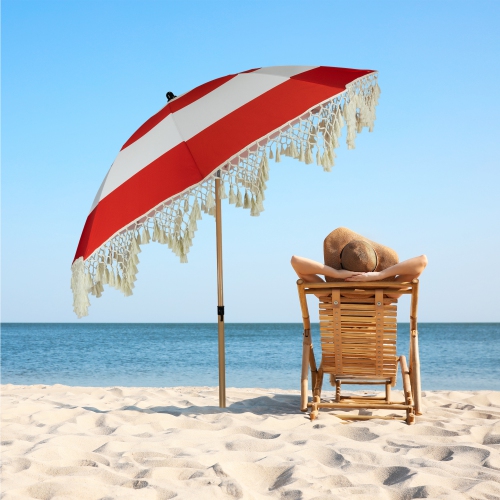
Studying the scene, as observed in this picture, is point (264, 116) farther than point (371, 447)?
Yes

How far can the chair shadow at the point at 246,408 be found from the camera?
3.79 meters

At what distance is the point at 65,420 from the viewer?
365 cm

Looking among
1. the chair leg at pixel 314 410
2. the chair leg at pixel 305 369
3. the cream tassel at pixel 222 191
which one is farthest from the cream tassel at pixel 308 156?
the chair leg at pixel 314 410

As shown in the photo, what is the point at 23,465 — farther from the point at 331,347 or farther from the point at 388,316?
the point at 388,316

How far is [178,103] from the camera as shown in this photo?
3.85 m

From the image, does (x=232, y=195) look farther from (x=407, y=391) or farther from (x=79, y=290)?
(x=407, y=391)

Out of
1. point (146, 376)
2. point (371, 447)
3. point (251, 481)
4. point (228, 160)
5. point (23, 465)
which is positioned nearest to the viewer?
point (251, 481)

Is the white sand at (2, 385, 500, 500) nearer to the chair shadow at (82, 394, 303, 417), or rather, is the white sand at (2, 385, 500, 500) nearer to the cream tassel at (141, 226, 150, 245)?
the chair shadow at (82, 394, 303, 417)

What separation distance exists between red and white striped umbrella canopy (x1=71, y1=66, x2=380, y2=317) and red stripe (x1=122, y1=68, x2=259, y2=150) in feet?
0.37

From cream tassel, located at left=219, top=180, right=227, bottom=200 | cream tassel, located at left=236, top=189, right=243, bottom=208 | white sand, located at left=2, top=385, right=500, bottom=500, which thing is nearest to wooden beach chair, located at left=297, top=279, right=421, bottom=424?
white sand, located at left=2, top=385, right=500, bottom=500

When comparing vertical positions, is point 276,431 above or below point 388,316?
below

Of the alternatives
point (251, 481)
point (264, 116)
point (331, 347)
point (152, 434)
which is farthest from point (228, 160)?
point (251, 481)

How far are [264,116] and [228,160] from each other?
1.15ft

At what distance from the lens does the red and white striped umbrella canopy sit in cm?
338
